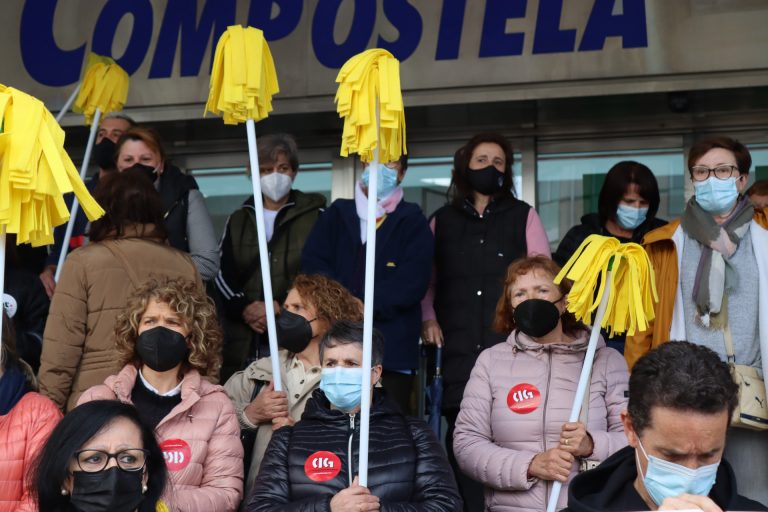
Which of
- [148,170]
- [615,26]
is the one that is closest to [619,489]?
[148,170]

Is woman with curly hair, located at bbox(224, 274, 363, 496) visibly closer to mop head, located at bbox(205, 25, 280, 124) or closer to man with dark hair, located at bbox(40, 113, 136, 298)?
mop head, located at bbox(205, 25, 280, 124)

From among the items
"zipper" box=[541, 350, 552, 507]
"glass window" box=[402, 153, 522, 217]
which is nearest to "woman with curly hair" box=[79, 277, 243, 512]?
"zipper" box=[541, 350, 552, 507]

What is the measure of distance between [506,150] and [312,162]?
2707 millimetres

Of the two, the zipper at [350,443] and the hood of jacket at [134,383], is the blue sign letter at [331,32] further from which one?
the zipper at [350,443]

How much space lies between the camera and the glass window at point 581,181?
874 centimetres

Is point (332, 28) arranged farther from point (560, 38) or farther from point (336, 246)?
point (336, 246)

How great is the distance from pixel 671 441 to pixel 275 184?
12.4 ft

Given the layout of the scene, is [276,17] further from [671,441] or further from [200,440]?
[671,441]

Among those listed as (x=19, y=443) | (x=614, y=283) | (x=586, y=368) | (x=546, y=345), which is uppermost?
(x=614, y=283)

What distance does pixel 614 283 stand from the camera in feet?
16.9

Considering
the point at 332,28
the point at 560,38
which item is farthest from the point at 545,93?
the point at 332,28

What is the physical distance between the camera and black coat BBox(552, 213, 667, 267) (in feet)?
22.1

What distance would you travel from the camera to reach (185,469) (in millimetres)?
5184

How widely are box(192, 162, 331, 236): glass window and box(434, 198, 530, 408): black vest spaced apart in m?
2.51
